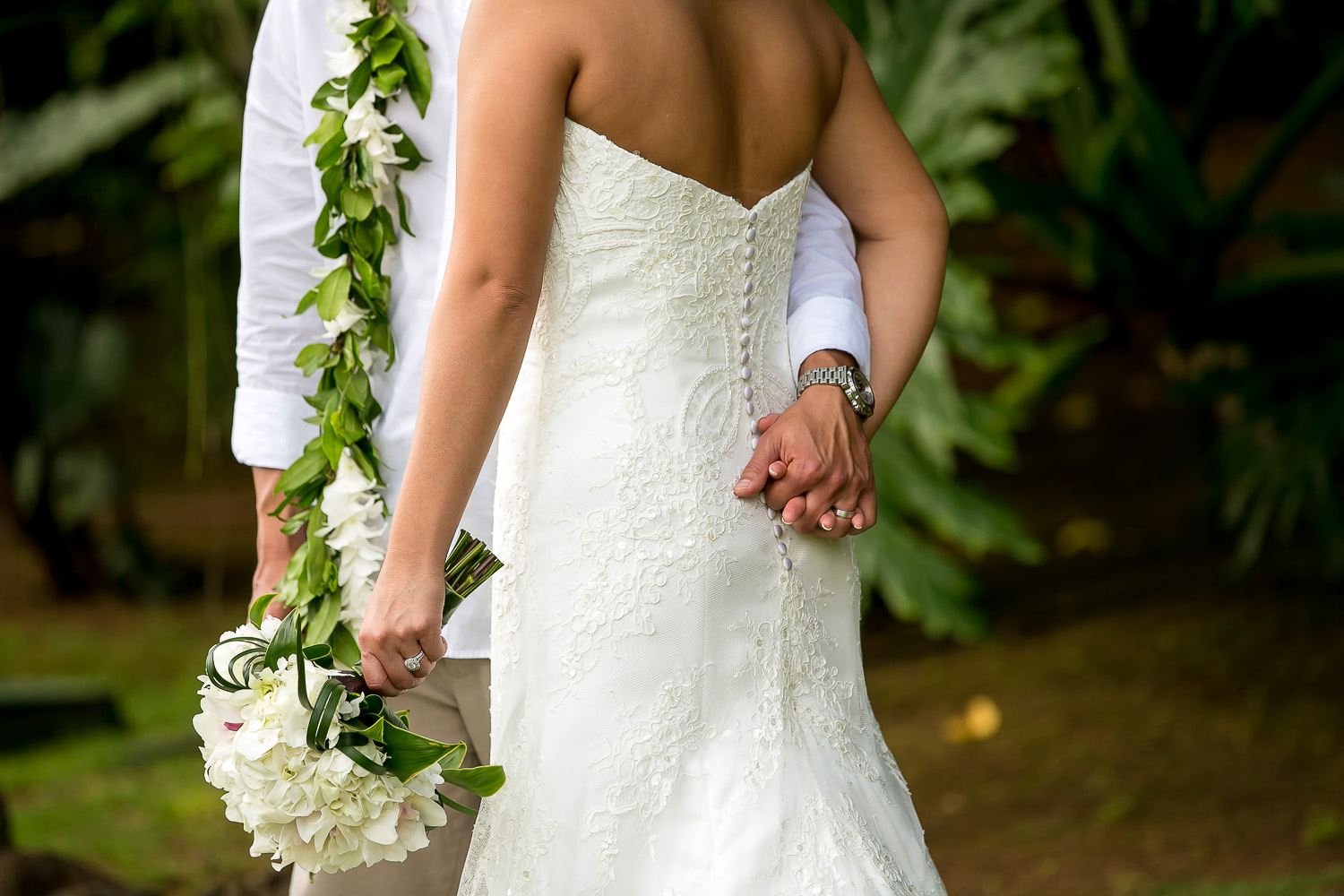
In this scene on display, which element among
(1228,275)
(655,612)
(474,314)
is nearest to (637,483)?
(655,612)

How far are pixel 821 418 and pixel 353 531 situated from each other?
71 cm

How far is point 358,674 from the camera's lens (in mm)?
1528

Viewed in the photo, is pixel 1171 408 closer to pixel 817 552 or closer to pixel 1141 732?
pixel 1141 732

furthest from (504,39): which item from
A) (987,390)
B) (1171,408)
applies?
(987,390)

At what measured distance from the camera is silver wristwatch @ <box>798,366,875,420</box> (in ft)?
5.56

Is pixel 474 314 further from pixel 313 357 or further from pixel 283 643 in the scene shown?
pixel 313 357

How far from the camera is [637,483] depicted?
5.18ft

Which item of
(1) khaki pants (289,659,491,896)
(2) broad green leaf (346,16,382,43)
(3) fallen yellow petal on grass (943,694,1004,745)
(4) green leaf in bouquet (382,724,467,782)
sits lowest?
(3) fallen yellow petal on grass (943,694,1004,745)

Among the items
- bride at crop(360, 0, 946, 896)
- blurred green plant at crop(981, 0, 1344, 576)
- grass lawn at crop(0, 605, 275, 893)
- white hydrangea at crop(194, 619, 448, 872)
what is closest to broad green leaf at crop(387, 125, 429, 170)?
bride at crop(360, 0, 946, 896)

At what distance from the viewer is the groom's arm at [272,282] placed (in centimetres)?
204

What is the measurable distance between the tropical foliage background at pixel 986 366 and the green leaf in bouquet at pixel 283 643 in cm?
233

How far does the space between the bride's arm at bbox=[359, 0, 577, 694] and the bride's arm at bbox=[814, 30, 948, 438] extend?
51 centimetres

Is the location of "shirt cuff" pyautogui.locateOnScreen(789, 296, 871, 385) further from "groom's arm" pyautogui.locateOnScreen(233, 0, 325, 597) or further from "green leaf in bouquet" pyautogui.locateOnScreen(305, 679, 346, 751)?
"groom's arm" pyautogui.locateOnScreen(233, 0, 325, 597)

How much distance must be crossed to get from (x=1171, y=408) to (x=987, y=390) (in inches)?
66.5
